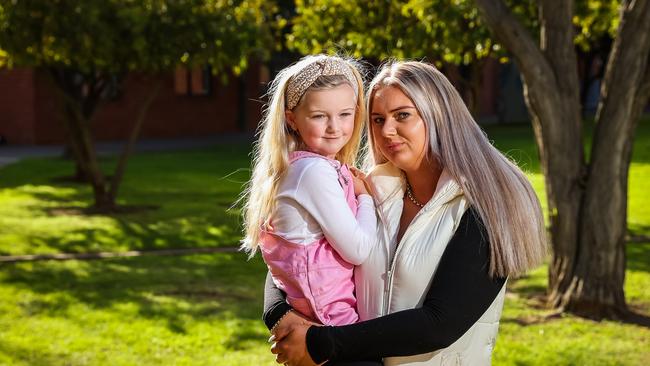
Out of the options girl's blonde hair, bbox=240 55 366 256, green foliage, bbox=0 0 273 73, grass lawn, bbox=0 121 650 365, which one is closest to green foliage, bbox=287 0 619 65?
grass lawn, bbox=0 121 650 365

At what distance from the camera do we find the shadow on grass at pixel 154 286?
7.99m

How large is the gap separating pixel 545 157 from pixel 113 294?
13.4ft

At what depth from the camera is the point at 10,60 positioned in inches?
522

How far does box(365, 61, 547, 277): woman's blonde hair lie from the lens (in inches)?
99.0

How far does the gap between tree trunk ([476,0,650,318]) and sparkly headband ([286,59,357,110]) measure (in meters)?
4.46

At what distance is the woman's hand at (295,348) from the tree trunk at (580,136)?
15.8 ft

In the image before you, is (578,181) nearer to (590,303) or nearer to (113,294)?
(590,303)

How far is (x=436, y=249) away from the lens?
254cm

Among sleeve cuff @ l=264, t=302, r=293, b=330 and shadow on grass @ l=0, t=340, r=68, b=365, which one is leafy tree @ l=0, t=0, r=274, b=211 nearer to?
shadow on grass @ l=0, t=340, r=68, b=365

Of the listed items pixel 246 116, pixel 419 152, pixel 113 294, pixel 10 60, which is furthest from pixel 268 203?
pixel 246 116

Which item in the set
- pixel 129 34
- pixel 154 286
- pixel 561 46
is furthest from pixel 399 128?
pixel 129 34

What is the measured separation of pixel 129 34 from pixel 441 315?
429 inches

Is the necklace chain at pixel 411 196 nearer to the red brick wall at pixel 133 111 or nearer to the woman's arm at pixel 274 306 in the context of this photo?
the woman's arm at pixel 274 306

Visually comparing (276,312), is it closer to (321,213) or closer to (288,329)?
(288,329)
